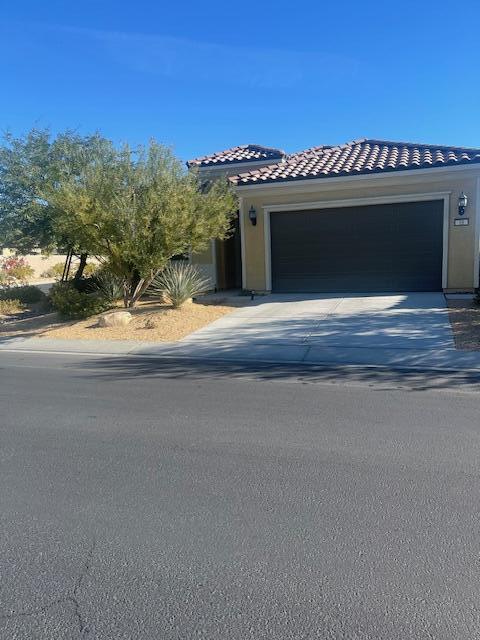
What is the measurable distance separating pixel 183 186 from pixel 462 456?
33.2ft

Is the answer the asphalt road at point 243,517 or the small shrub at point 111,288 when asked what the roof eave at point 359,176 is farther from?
the asphalt road at point 243,517

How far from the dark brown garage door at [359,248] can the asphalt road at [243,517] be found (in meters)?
9.15

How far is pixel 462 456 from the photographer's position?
453 centimetres

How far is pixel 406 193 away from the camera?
48.2ft

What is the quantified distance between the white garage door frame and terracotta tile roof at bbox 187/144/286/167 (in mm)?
3569

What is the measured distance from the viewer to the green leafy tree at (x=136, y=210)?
12.0 meters

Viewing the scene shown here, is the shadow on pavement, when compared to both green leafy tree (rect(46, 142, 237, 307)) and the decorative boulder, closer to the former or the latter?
the decorative boulder

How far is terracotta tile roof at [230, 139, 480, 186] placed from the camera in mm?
14281

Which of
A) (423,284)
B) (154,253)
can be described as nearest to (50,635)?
(154,253)

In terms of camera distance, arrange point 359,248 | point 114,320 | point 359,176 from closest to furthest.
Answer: point 114,320 → point 359,176 → point 359,248

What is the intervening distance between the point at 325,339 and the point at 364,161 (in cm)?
812

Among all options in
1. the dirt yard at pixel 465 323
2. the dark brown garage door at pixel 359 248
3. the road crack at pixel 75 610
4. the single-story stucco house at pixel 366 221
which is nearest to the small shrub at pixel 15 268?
the single-story stucco house at pixel 366 221

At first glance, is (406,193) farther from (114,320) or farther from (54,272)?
(54,272)

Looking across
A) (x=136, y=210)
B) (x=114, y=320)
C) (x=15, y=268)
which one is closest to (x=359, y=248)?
(x=136, y=210)
